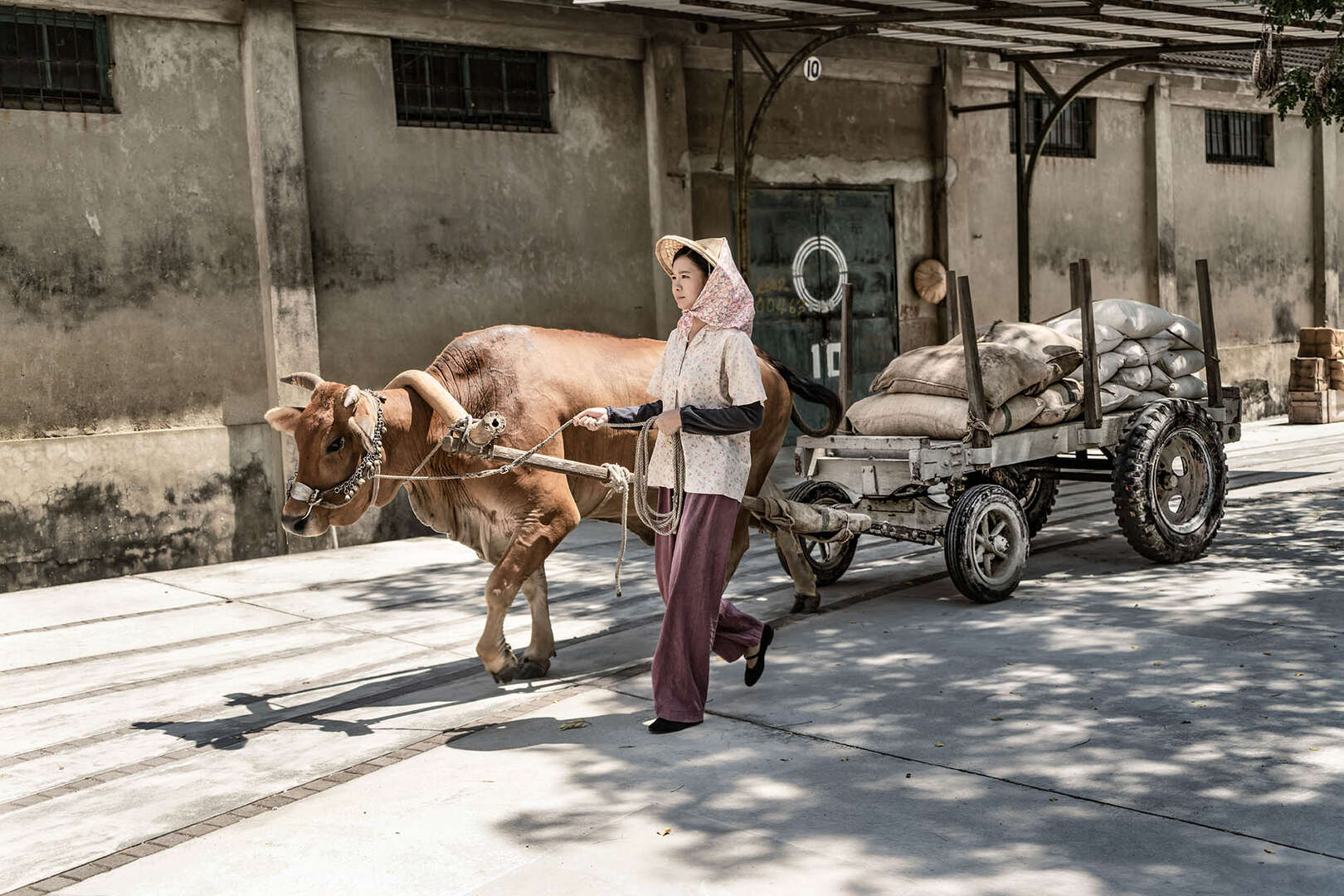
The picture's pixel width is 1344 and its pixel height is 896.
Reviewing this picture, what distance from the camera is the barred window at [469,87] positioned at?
473 inches

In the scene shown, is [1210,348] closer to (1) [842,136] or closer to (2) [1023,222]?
(1) [842,136]

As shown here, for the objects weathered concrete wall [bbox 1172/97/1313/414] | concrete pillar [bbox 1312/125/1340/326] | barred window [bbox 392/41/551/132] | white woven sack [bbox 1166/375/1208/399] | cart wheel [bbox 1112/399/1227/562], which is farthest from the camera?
concrete pillar [bbox 1312/125/1340/326]

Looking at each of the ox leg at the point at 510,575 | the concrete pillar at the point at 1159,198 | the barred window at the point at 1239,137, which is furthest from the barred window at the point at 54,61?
the barred window at the point at 1239,137

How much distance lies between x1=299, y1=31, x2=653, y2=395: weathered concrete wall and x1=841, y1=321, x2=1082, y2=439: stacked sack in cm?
488

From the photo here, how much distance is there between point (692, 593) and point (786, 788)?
1048 millimetres

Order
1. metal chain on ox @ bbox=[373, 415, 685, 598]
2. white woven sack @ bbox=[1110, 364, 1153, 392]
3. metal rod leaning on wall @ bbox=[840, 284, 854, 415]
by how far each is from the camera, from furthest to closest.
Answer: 1. white woven sack @ bbox=[1110, 364, 1153, 392]
2. metal rod leaning on wall @ bbox=[840, 284, 854, 415]
3. metal chain on ox @ bbox=[373, 415, 685, 598]

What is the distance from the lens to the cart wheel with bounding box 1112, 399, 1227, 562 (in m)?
8.53

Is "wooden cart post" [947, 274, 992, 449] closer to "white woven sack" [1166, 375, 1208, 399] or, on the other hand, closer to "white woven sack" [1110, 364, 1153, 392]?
"white woven sack" [1110, 364, 1153, 392]

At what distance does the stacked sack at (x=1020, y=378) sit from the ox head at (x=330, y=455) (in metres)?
3.33

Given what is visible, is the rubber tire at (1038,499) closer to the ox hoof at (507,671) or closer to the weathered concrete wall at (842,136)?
the ox hoof at (507,671)

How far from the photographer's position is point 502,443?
6.66 meters

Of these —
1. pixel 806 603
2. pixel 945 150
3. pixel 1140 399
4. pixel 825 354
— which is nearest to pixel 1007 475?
pixel 1140 399

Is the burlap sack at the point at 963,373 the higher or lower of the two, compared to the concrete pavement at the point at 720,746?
higher

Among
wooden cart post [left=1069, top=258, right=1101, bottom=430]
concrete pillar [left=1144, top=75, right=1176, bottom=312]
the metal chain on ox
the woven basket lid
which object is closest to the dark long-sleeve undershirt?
the metal chain on ox
